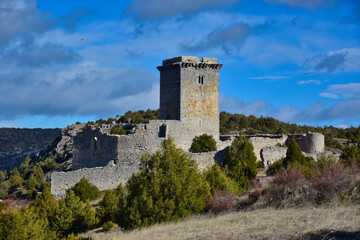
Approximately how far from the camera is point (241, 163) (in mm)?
26891

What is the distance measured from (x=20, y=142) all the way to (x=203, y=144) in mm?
78466

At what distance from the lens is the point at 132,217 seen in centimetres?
1873

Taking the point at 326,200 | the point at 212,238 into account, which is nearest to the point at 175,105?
the point at 326,200

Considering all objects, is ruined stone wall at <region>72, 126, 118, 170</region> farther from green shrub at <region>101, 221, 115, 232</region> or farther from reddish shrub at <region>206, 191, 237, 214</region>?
reddish shrub at <region>206, 191, 237, 214</region>

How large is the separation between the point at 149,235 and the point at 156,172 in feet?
13.1

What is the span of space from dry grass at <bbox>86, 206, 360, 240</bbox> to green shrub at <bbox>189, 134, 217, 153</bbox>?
1360 cm

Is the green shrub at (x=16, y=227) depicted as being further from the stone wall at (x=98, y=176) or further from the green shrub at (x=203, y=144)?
the green shrub at (x=203, y=144)

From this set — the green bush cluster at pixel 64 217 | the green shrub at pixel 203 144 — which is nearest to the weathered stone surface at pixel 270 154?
the green shrub at pixel 203 144

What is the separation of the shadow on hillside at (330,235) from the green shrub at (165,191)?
7503 mm

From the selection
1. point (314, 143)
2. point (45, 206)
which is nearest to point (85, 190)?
point (45, 206)

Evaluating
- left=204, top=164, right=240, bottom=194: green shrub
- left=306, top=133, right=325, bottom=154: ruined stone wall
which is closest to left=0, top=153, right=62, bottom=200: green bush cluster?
left=204, top=164, right=240, bottom=194: green shrub

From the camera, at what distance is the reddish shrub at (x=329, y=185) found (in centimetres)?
1791

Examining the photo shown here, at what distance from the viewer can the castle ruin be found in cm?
3053

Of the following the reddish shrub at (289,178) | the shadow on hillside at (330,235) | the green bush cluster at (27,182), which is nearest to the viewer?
the shadow on hillside at (330,235)
